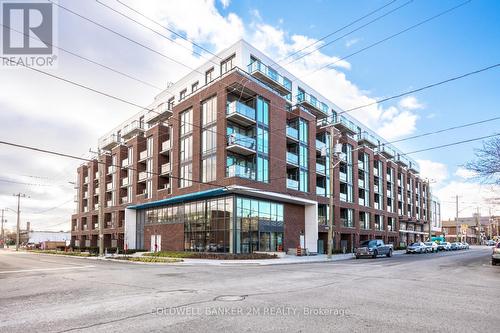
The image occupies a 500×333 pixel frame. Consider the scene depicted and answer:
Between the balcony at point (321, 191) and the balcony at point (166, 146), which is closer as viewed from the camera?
the balcony at point (166, 146)

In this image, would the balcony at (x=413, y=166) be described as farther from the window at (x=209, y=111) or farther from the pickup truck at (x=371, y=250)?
the window at (x=209, y=111)

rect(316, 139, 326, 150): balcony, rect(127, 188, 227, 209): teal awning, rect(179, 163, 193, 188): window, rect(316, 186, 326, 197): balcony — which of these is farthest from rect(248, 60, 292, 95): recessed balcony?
rect(127, 188, 227, 209): teal awning

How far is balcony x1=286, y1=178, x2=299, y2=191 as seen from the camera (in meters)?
36.1

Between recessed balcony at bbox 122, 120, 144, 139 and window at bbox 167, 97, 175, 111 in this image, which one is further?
recessed balcony at bbox 122, 120, 144, 139

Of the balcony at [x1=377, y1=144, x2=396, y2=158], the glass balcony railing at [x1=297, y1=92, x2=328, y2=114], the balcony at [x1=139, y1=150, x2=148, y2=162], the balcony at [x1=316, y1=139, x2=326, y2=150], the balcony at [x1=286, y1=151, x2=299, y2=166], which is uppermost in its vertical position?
the glass balcony railing at [x1=297, y1=92, x2=328, y2=114]

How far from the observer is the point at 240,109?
104 ft

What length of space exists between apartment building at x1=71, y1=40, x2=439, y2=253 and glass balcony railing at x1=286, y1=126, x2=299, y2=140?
11cm

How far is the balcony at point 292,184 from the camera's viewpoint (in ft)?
118

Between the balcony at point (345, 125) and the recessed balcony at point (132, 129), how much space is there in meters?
28.4

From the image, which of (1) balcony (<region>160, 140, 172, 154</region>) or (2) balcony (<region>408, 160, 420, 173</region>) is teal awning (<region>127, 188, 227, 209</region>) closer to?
(1) balcony (<region>160, 140, 172, 154</region>)

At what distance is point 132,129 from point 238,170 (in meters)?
29.4

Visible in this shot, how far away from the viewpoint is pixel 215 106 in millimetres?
33562

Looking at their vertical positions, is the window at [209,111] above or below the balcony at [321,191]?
above

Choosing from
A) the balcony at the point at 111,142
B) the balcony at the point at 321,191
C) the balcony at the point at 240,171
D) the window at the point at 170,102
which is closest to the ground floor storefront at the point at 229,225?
the balcony at the point at 240,171
